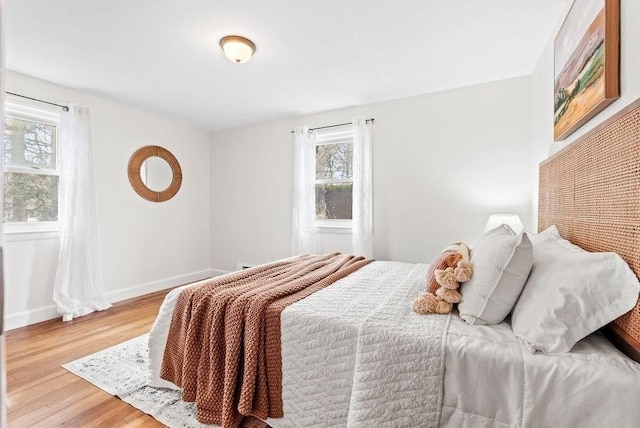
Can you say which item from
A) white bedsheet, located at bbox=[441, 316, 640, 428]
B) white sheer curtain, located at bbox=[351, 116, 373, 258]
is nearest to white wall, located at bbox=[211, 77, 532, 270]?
white sheer curtain, located at bbox=[351, 116, 373, 258]

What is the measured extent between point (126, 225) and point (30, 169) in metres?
1.06

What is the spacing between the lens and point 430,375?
1.15 meters

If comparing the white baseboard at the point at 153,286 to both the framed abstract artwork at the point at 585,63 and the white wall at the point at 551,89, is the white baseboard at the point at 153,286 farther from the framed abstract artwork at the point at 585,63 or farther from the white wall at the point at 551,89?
the framed abstract artwork at the point at 585,63

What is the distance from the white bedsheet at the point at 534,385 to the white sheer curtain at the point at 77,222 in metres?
3.59

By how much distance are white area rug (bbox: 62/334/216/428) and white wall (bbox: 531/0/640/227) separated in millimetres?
2507

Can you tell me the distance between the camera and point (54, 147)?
318 centimetres

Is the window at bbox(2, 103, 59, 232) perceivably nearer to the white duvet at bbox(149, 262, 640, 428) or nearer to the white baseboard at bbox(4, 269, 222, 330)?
the white baseboard at bbox(4, 269, 222, 330)

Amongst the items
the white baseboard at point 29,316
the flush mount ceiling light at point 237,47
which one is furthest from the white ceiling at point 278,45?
the white baseboard at point 29,316

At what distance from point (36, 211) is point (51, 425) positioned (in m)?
2.35

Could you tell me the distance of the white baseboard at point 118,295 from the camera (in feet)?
9.29

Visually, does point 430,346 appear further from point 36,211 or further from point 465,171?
point 36,211

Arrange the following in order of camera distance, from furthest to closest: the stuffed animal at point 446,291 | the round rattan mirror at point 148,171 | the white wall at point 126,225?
the round rattan mirror at point 148,171 < the white wall at point 126,225 < the stuffed animal at point 446,291

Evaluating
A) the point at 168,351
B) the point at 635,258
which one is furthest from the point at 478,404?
the point at 168,351

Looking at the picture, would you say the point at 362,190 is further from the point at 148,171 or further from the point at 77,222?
the point at 77,222
